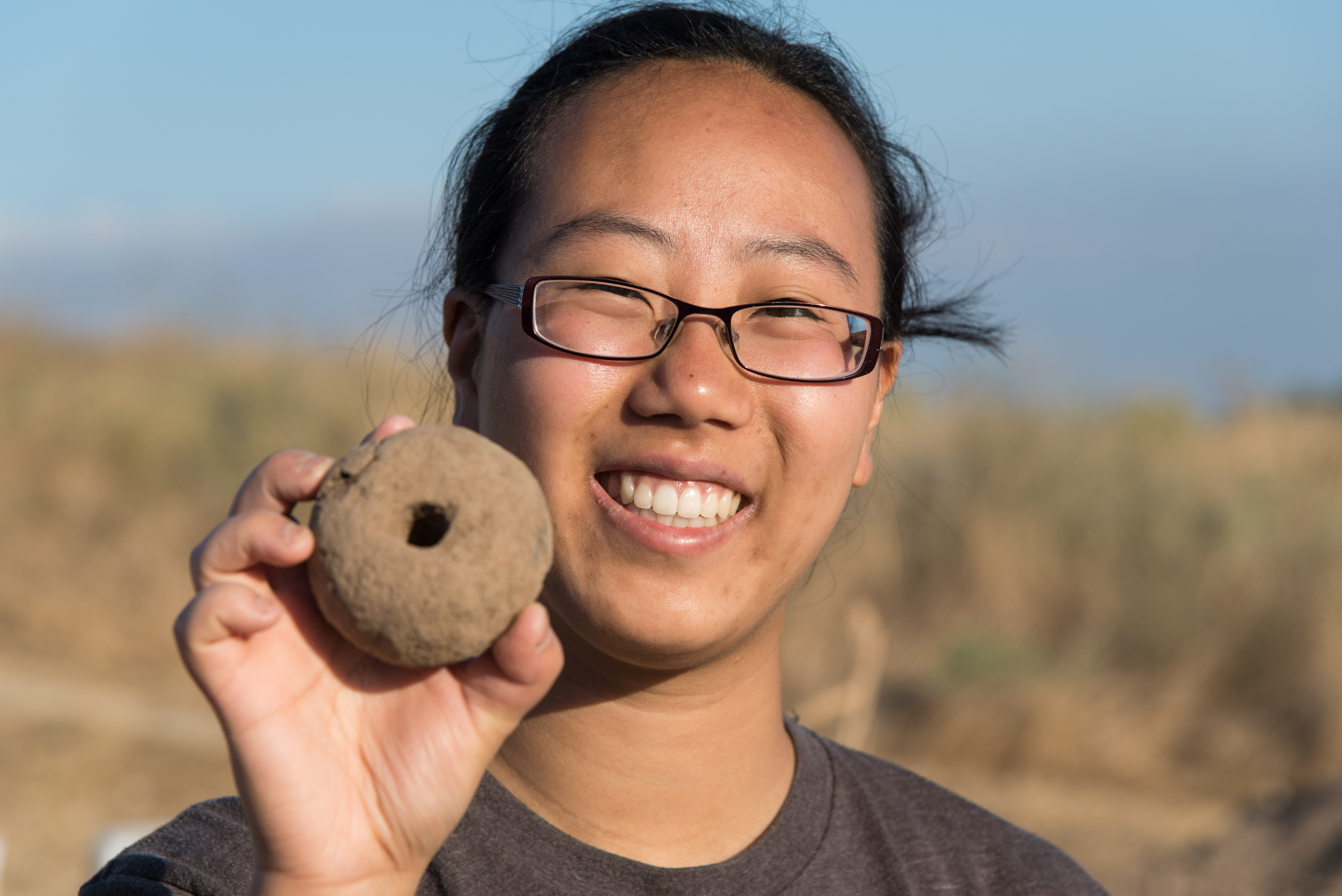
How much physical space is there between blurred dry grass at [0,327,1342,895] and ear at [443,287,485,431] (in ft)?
8.29

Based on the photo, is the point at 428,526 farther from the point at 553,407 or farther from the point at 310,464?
the point at 553,407

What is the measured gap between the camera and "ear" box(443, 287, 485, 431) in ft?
7.14

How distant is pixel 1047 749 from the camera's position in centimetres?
679

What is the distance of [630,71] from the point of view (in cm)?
213

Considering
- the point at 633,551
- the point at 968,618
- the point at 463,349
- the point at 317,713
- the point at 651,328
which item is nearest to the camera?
the point at 317,713

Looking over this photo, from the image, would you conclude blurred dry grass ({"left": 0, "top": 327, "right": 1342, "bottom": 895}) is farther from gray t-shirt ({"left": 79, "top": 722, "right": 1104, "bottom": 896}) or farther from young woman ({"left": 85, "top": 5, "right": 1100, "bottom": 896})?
young woman ({"left": 85, "top": 5, "right": 1100, "bottom": 896})

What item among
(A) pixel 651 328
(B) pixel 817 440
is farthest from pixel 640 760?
(A) pixel 651 328

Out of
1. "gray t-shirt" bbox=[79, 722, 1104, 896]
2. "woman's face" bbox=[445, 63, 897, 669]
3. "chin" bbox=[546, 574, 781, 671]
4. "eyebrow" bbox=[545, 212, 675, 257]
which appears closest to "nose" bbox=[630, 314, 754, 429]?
"woman's face" bbox=[445, 63, 897, 669]

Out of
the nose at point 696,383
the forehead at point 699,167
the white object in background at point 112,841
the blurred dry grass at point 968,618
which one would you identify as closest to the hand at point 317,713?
the nose at point 696,383

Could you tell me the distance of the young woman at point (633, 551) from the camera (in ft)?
4.83

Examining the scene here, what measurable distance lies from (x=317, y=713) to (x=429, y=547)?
0.86ft

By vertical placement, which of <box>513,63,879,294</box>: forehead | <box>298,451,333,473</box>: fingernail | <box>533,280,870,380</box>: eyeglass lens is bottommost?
<box>298,451,333,473</box>: fingernail

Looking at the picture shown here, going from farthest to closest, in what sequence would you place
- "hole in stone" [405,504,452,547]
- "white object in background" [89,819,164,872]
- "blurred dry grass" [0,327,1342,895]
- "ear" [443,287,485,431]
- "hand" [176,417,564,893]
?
1. "blurred dry grass" [0,327,1342,895]
2. "white object in background" [89,819,164,872]
3. "ear" [443,287,485,431]
4. "hole in stone" [405,504,452,547]
5. "hand" [176,417,564,893]

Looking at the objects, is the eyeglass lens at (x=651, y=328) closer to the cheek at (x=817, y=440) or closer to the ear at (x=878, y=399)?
the cheek at (x=817, y=440)
